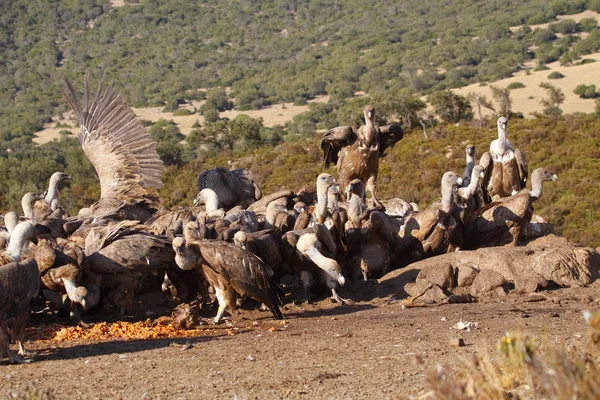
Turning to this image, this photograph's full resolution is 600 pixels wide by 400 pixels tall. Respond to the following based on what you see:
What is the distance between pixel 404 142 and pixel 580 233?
670 inches

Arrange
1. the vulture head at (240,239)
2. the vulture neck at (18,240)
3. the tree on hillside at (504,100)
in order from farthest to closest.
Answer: the tree on hillside at (504,100) < the vulture head at (240,239) < the vulture neck at (18,240)

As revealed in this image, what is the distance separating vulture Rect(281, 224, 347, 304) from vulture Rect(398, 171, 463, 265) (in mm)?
1834

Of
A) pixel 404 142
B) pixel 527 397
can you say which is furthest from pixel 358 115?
pixel 527 397

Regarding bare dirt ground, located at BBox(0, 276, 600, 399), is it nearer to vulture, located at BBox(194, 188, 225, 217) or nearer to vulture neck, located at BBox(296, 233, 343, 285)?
vulture neck, located at BBox(296, 233, 343, 285)

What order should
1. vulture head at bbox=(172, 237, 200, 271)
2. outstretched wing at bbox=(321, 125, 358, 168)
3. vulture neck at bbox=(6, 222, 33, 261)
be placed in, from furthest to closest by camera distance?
outstretched wing at bbox=(321, 125, 358, 168)
vulture head at bbox=(172, 237, 200, 271)
vulture neck at bbox=(6, 222, 33, 261)

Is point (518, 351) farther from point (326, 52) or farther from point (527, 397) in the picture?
point (326, 52)

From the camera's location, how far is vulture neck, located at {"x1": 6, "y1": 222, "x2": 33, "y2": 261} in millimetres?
9578

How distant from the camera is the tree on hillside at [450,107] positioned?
51.5 meters

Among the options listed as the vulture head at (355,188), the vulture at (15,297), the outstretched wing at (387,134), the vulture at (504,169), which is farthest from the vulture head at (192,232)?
the vulture at (504,169)

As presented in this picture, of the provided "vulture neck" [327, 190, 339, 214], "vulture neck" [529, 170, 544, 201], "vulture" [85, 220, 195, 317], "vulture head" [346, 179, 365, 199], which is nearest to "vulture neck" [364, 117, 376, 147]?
"vulture head" [346, 179, 365, 199]

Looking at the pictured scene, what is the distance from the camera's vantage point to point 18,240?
9633mm

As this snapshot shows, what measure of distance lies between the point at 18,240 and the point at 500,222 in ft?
24.1

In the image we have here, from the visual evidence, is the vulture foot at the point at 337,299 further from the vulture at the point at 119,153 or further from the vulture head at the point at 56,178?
the vulture head at the point at 56,178

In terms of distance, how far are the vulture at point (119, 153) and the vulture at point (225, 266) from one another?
4.38 metres
